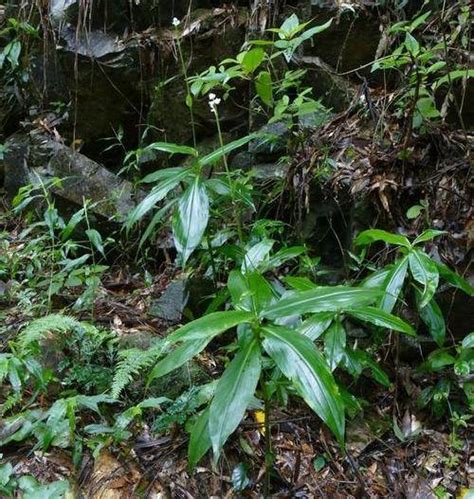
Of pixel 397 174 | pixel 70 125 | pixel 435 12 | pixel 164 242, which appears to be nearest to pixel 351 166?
pixel 397 174

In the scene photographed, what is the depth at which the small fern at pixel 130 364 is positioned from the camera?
6.59 feet

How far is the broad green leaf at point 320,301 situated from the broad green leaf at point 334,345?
0.37 metres

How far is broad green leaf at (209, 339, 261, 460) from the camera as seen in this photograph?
49.5 inches

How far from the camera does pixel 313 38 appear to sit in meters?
3.39

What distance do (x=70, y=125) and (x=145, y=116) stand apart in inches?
28.6

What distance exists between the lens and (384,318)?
1.53 metres

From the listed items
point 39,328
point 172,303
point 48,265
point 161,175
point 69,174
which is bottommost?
point 172,303

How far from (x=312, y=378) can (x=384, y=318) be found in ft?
1.24

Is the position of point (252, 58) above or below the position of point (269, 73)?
above

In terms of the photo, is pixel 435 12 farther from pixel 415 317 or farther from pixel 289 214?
pixel 415 317

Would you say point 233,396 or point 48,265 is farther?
point 48,265

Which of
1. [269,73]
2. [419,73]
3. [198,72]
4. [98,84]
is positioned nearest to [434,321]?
[419,73]

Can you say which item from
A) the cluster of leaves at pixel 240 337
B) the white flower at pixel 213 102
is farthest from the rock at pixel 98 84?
the white flower at pixel 213 102

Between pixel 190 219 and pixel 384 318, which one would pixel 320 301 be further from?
pixel 190 219
